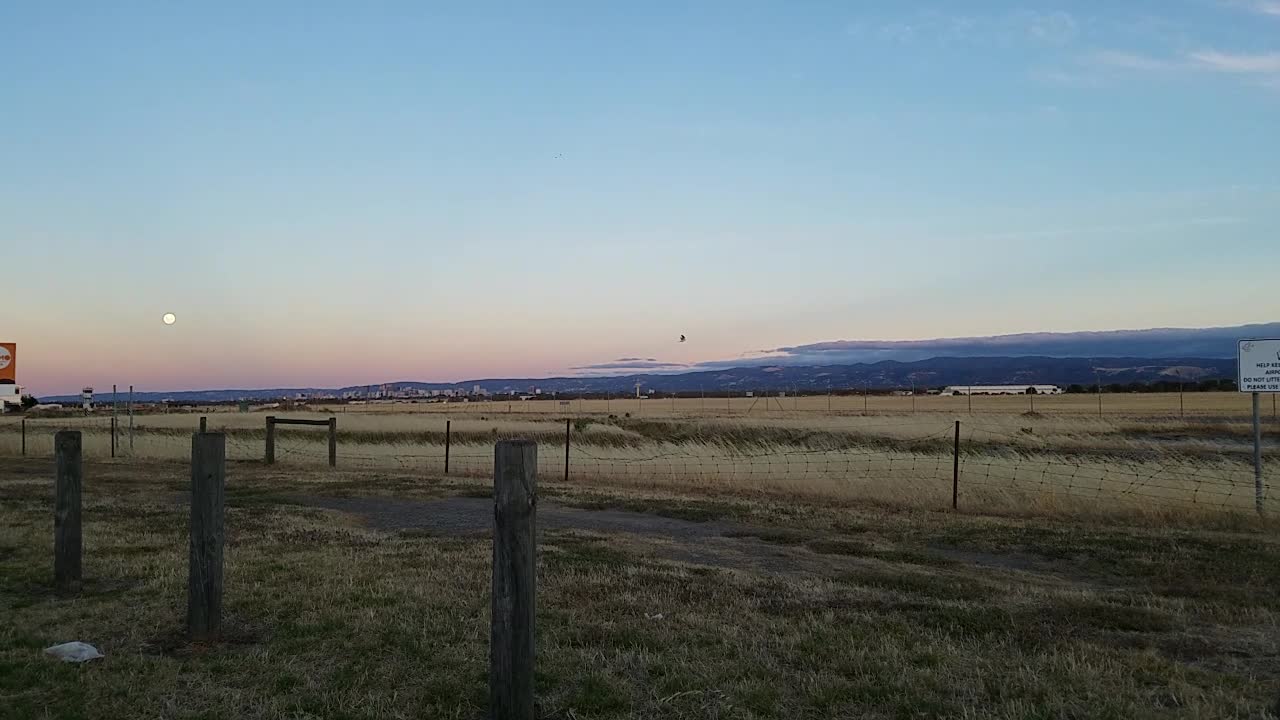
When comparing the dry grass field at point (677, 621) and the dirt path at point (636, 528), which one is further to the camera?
the dirt path at point (636, 528)

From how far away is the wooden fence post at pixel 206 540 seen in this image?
6.37 meters

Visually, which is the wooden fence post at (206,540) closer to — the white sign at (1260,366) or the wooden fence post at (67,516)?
the wooden fence post at (67,516)


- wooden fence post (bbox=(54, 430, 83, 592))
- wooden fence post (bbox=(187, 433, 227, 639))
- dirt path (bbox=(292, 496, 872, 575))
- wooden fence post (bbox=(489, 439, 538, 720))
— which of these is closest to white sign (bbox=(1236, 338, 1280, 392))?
dirt path (bbox=(292, 496, 872, 575))

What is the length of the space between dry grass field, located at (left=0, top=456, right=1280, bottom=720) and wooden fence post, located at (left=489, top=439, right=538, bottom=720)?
0.48 metres

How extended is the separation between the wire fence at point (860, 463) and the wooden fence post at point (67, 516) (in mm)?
12226

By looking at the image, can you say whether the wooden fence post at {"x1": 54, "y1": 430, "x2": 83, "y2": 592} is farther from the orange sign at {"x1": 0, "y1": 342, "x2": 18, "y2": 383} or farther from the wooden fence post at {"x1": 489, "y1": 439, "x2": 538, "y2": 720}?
the orange sign at {"x1": 0, "y1": 342, "x2": 18, "y2": 383}

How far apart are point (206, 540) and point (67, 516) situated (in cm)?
252

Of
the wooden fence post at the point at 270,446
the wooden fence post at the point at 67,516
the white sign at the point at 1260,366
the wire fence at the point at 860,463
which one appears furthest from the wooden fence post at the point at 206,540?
the wooden fence post at the point at 270,446

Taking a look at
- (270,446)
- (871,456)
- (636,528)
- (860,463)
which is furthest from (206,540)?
(871,456)

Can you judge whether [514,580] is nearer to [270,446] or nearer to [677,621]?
[677,621]

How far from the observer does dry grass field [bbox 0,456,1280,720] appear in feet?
16.9

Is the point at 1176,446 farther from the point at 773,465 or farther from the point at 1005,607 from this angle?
the point at 1005,607

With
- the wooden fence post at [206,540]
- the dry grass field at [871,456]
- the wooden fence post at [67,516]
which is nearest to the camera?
the wooden fence post at [206,540]

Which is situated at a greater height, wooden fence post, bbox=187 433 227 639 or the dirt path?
wooden fence post, bbox=187 433 227 639
